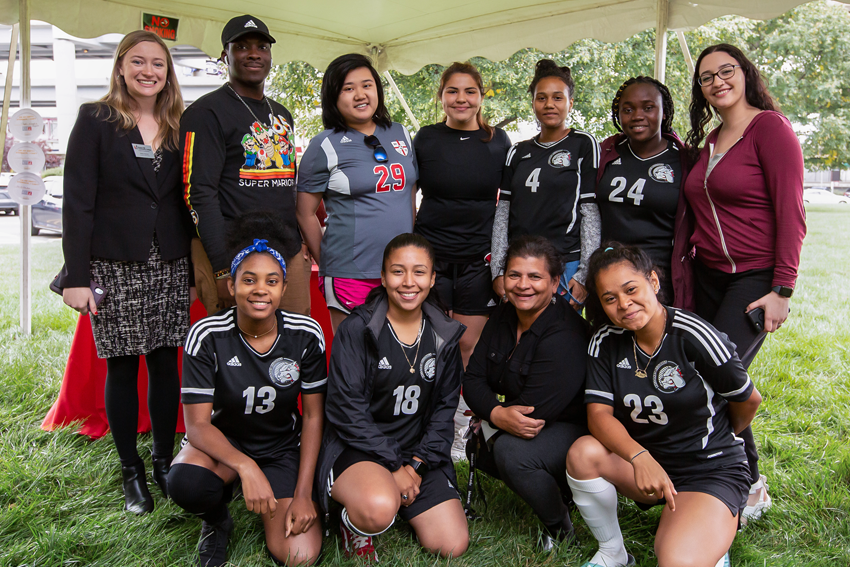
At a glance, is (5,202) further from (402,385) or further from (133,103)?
(402,385)

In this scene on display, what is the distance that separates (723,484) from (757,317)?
0.62 metres

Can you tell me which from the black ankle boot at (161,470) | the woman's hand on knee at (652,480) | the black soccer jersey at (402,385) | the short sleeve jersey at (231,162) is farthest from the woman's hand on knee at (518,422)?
the black ankle boot at (161,470)

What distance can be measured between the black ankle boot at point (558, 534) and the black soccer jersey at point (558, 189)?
1.11 metres

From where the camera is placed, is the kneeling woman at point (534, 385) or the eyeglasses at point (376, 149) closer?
the kneeling woman at point (534, 385)

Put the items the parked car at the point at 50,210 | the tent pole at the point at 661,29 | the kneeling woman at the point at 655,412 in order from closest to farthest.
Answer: the kneeling woman at the point at 655,412 < the tent pole at the point at 661,29 < the parked car at the point at 50,210

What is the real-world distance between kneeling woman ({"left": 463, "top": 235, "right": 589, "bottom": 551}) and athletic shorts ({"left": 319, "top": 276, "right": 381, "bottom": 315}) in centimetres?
59

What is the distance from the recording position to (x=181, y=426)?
3396 mm

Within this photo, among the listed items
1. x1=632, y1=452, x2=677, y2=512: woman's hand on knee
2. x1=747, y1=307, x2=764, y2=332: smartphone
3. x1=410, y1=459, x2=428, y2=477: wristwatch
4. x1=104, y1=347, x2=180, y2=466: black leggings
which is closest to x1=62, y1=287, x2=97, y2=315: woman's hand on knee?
x1=104, y1=347, x2=180, y2=466: black leggings

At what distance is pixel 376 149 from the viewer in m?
2.80

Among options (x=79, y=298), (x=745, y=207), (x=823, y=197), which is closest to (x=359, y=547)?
(x=79, y=298)

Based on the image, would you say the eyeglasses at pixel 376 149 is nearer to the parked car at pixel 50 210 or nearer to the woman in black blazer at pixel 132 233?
the woman in black blazer at pixel 132 233

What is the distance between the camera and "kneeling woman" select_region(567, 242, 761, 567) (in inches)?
83.4

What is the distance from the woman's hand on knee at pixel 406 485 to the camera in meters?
2.28

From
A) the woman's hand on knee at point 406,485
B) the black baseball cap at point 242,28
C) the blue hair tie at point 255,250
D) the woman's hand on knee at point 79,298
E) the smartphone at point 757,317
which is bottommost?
the woman's hand on knee at point 406,485
